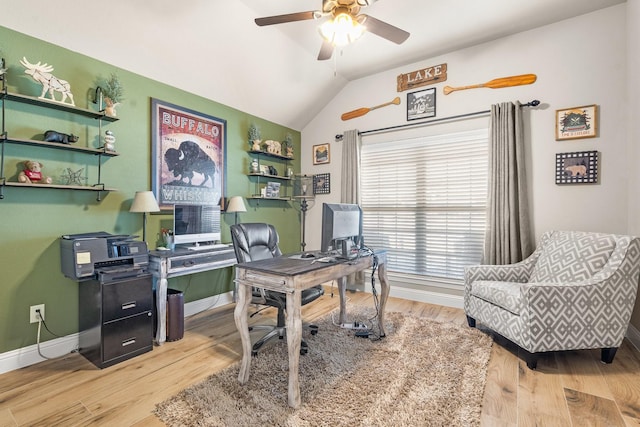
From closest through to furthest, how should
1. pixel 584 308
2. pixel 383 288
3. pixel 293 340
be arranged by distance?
pixel 293 340, pixel 584 308, pixel 383 288

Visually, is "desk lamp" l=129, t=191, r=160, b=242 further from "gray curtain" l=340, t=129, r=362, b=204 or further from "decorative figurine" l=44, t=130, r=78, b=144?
"gray curtain" l=340, t=129, r=362, b=204

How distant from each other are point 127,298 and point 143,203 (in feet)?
2.68

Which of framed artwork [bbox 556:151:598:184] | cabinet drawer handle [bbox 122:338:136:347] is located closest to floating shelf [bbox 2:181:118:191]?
cabinet drawer handle [bbox 122:338:136:347]

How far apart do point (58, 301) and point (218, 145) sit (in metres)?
2.11

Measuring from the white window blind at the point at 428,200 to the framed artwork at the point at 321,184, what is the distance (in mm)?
557

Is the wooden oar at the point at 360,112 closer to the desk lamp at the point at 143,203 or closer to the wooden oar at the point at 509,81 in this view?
the wooden oar at the point at 509,81

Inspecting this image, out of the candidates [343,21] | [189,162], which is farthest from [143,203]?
[343,21]

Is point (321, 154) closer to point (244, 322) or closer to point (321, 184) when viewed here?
point (321, 184)

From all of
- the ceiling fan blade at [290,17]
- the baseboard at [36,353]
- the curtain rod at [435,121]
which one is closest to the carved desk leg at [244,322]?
the baseboard at [36,353]

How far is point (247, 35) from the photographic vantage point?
307cm

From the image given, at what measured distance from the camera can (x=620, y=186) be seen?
271cm

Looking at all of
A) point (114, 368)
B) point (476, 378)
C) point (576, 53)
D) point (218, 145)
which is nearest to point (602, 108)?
point (576, 53)

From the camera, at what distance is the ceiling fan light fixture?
2.12 m

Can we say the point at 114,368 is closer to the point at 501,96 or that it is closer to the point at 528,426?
the point at 528,426
